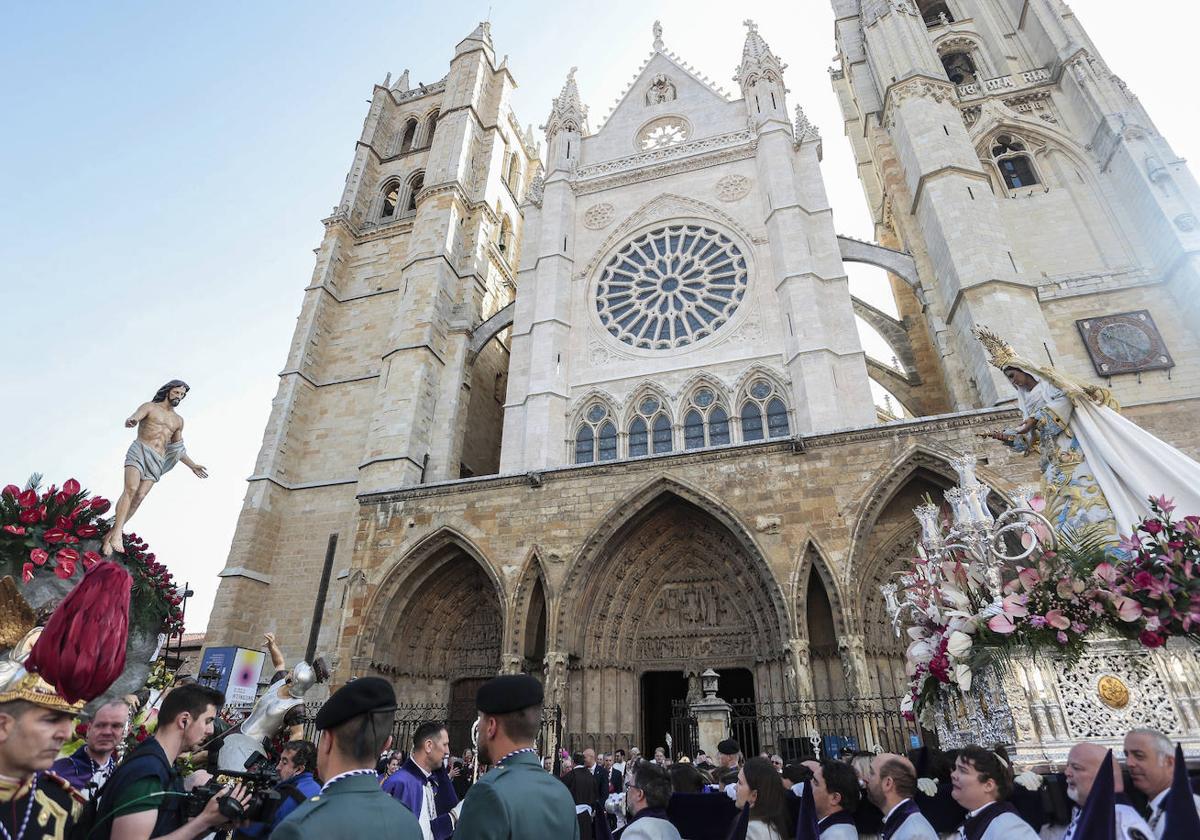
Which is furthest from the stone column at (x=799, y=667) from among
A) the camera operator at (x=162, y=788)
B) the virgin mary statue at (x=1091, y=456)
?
the camera operator at (x=162, y=788)

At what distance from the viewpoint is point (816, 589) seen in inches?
392

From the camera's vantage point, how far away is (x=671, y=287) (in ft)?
47.8

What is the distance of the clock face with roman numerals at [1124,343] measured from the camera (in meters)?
10.7

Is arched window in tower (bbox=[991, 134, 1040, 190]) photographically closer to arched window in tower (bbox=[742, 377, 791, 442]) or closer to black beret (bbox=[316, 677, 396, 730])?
arched window in tower (bbox=[742, 377, 791, 442])

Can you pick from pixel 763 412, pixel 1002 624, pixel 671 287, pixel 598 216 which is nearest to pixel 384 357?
pixel 598 216

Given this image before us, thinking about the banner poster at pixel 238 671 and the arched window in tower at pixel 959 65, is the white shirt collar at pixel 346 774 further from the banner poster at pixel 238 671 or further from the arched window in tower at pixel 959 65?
the arched window in tower at pixel 959 65

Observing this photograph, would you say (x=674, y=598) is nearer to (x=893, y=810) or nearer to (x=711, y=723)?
(x=711, y=723)

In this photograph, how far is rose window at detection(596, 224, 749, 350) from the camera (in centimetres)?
1392

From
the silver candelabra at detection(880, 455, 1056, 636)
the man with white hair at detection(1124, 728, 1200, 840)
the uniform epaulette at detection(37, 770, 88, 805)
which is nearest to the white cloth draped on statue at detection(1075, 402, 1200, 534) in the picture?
the silver candelabra at detection(880, 455, 1056, 636)

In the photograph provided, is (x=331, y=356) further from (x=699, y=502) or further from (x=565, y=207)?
(x=699, y=502)

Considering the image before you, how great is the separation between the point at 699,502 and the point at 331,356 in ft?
38.5

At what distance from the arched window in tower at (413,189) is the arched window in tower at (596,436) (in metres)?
10.9

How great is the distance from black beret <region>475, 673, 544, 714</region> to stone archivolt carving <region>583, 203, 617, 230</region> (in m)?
15.2

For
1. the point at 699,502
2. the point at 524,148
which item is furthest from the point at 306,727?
the point at 524,148
